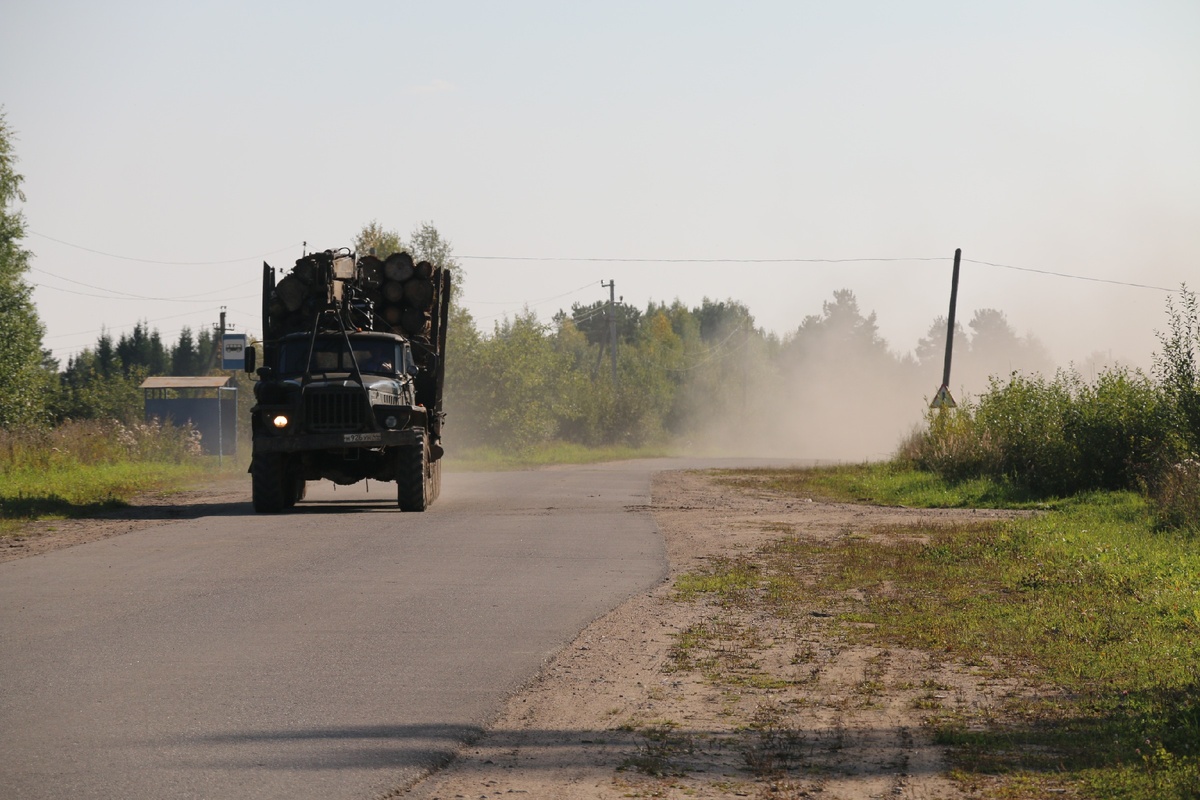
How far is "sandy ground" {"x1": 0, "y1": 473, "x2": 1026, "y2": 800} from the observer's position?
554 cm

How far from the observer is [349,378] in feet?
68.4

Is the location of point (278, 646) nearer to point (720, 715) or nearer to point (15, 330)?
point (720, 715)

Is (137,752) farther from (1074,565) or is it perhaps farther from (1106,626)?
(1074,565)

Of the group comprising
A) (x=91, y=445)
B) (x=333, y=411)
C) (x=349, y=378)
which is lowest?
(x=91, y=445)

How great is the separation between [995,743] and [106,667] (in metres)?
5.29

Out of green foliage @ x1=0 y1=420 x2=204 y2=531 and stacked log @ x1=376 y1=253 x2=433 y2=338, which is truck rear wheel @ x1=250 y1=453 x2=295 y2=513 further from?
stacked log @ x1=376 y1=253 x2=433 y2=338

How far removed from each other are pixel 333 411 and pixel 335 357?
4.63ft

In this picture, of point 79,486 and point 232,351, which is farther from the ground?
point 232,351

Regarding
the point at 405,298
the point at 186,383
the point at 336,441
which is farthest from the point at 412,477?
the point at 186,383

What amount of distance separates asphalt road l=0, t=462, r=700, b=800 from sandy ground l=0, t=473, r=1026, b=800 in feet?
1.06

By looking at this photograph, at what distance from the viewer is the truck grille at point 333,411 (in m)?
20.4

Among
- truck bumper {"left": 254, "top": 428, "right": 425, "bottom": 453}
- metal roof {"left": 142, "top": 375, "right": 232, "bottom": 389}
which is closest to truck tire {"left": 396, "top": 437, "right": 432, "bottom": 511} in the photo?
truck bumper {"left": 254, "top": 428, "right": 425, "bottom": 453}

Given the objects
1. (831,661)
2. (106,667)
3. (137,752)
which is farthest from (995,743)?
(106,667)

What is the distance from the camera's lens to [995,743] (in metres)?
6.21
